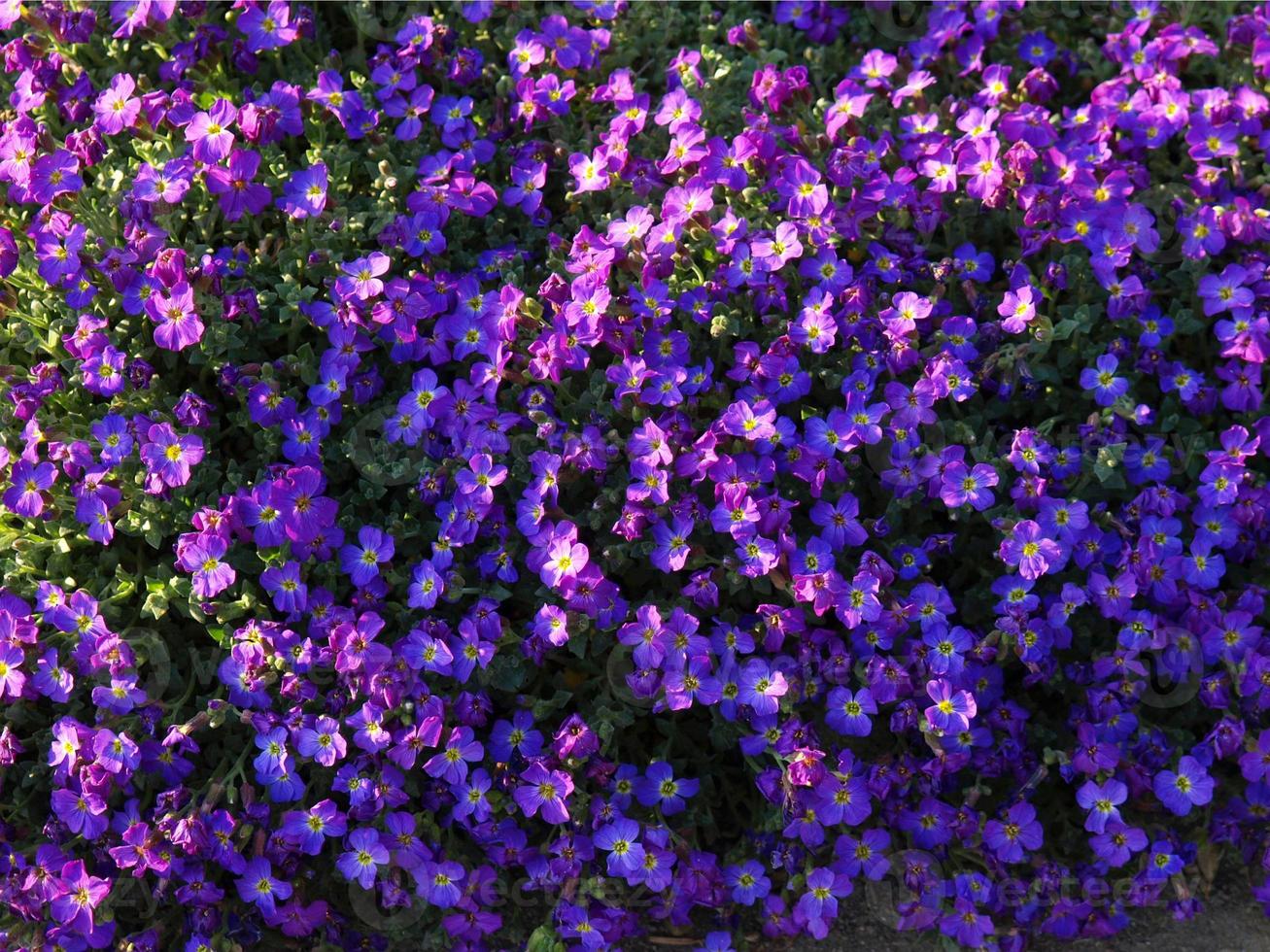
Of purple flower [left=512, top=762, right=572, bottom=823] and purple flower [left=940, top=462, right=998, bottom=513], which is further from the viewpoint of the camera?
purple flower [left=940, top=462, right=998, bottom=513]

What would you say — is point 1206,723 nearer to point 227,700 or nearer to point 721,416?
point 721,416

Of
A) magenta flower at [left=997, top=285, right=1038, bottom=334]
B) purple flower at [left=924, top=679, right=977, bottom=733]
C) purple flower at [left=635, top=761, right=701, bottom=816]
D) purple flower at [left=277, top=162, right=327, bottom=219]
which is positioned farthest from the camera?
purple flower at [left=277, top=162, right=327, bottom=219]

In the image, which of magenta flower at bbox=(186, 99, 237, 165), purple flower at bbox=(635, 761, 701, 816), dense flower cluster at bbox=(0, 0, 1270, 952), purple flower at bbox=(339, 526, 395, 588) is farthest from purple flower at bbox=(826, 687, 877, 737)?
magenta flower at bbox=(186, 99, 237, 165)

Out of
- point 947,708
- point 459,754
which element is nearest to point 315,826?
point 459,754

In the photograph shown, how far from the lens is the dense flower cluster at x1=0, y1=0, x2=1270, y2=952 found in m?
3.09

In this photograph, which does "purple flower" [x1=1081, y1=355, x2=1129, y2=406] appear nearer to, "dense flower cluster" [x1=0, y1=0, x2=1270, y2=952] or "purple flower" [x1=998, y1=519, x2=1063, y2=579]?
"dense flower cluster" [x1=0, y1=0, x2=1270, y2=952]

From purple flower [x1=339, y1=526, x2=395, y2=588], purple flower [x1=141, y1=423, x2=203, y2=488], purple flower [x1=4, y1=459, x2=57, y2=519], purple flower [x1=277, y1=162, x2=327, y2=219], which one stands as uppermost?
purple flower [x1=277, y1=162, x2=327, y2=219]

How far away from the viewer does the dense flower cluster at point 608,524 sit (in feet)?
10.1

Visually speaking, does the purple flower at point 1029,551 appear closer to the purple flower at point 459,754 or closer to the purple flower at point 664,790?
the purple flower at point 664,790

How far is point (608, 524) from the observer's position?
3.26m

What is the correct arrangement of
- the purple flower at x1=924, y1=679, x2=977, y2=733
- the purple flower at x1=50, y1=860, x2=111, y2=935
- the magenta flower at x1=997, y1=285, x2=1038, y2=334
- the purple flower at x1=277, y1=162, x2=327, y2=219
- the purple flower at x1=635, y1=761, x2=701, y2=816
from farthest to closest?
the purple flower at x1=277, y1=162, x2=327, y2=219, the magenta flower at x1=997, y1=285, x2=1038, y2=334, the purple flower at x1=635, y1=761, x2=701, y2=816, the purple flower at x1=924, y1=679, x2=977, y2=733, the purple flower at x1=50, y1=860, x2=111, y2=935

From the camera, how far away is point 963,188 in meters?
3.81

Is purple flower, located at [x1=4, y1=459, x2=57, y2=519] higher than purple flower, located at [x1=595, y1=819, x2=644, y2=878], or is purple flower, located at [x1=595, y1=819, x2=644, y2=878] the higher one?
purple flower, located at [x1=4, y1=459, x2=57, y2=519]

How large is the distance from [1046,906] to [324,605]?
180 cm
